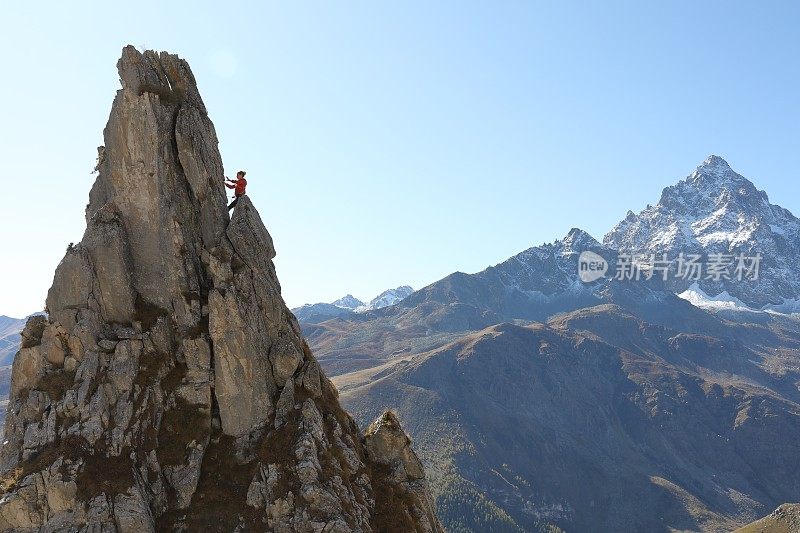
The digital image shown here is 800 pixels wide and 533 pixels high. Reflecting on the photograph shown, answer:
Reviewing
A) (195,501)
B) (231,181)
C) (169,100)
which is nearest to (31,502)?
(195,501)

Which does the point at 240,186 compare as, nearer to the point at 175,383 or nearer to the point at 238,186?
the point at 238,186

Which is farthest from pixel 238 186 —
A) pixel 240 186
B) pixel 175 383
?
pixel 175 383

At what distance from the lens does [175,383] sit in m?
40.2

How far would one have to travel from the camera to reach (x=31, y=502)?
111ft

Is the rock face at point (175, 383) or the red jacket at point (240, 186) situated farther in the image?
the red jacket at point (240, 186)

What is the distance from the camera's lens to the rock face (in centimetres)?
3556

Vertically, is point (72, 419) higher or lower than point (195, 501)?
higher

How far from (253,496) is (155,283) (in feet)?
57.0

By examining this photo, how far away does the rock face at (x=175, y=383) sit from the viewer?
35562mm

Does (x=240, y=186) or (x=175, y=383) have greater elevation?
(x=240, y=186)

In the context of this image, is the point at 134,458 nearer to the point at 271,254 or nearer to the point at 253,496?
the point at 253,496

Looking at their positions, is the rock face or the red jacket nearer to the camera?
the rock face

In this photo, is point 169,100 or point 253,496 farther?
point 169,100

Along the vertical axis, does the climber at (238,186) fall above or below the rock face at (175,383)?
above
